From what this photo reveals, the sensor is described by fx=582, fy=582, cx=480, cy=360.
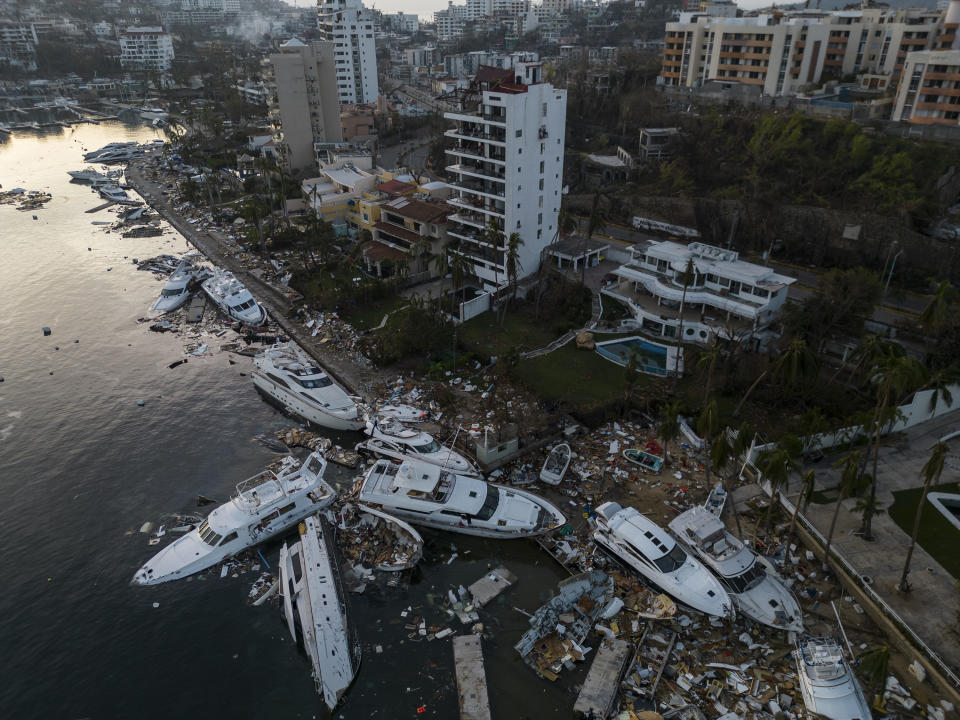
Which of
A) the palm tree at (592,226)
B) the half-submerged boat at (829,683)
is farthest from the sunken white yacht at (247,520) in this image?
the palm tree at (592,226)

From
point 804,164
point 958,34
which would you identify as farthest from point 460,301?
point 958,34

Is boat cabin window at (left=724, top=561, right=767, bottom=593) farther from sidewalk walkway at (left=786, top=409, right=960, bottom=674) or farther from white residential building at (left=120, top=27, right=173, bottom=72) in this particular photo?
white residential building at (left=120, top=27, right=173, bottom=72)

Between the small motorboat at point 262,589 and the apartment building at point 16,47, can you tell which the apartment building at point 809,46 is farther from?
the apartment building at point 16,47

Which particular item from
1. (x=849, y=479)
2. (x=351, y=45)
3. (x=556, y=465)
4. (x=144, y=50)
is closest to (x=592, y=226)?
(x=556, y=465)

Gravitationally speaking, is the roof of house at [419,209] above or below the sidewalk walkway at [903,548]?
above

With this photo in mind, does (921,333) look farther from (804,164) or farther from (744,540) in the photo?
(804,164)

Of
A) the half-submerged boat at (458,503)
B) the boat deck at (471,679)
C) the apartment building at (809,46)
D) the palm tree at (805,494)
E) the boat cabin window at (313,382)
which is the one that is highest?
the apartment building at (809,46)
